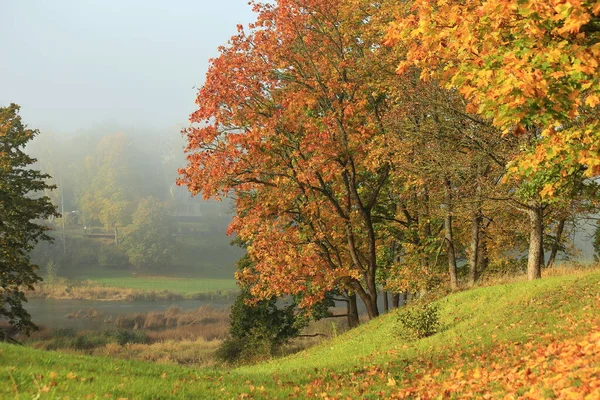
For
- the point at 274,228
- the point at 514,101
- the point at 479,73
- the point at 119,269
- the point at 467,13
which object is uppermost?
the point at 467,13

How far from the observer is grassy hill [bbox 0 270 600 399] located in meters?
6.13

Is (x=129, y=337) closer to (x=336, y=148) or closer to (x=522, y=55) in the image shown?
(x=336, y=148)

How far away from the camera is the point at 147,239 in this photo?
98.4 m

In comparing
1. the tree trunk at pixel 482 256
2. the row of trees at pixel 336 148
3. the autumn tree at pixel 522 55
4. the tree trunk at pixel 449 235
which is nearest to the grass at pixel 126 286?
the row of trees at pixel 336 148

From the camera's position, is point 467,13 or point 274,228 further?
point 274,228

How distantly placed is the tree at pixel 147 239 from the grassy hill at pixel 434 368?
8354 centimetres

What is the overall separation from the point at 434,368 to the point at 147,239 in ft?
314

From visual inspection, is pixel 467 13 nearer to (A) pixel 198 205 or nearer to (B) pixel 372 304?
(B) pixel 372 304

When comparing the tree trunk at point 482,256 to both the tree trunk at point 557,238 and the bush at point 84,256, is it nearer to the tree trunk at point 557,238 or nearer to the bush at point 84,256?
the tree trunk at point 557,238

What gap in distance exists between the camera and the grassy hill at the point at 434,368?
6.13 meters

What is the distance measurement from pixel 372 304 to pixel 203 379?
1484cm

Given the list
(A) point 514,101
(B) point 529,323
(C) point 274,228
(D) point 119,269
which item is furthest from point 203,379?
(D) point 119,269

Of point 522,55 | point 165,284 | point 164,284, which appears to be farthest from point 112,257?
point 522,55

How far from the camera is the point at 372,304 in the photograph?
72.7 ft
